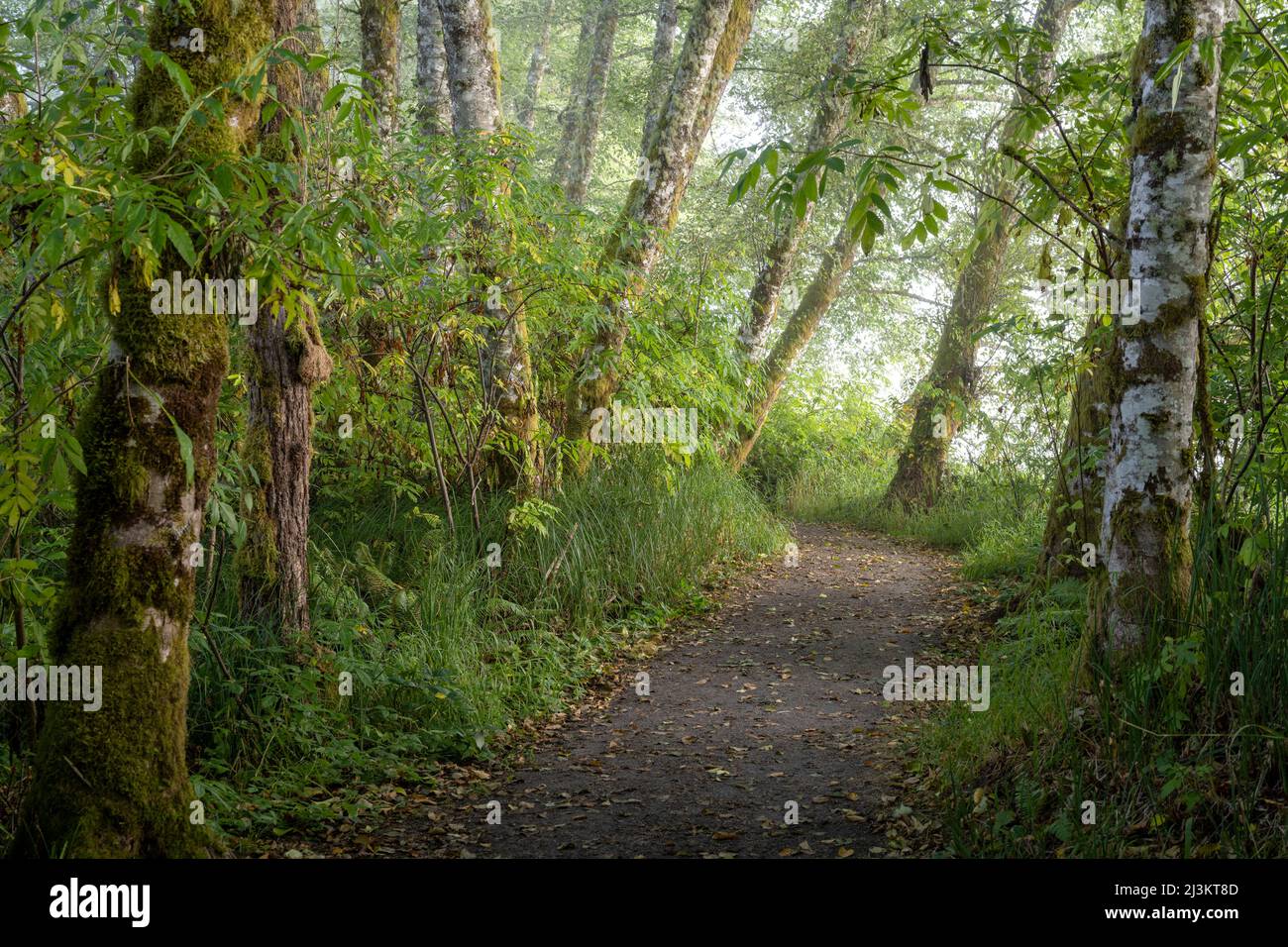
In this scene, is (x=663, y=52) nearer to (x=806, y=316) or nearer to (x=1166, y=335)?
(x=806, y=316)

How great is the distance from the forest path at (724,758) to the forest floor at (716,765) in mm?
12

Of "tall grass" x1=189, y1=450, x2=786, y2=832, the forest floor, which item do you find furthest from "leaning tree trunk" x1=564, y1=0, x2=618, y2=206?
the forest floor

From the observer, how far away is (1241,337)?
568cm

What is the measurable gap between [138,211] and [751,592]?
693 cm

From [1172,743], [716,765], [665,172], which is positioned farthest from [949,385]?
[1172,743]

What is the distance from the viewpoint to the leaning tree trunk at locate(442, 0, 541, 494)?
782cm

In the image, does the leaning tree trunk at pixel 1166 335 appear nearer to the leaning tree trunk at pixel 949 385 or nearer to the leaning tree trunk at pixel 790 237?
the leaning tree trunk at pixel 790 237

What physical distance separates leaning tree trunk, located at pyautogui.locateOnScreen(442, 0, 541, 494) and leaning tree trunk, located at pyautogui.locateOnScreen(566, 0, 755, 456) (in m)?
0.87

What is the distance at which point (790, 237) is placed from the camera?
11.7m

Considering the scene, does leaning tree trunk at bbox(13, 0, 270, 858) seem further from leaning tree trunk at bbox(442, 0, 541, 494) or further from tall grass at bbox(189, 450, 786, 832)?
leaning tree trunk at bbox(442, 0, 541, 494)

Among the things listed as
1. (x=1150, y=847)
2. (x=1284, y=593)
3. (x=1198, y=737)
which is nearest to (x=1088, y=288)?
(x=1284, y=593)
